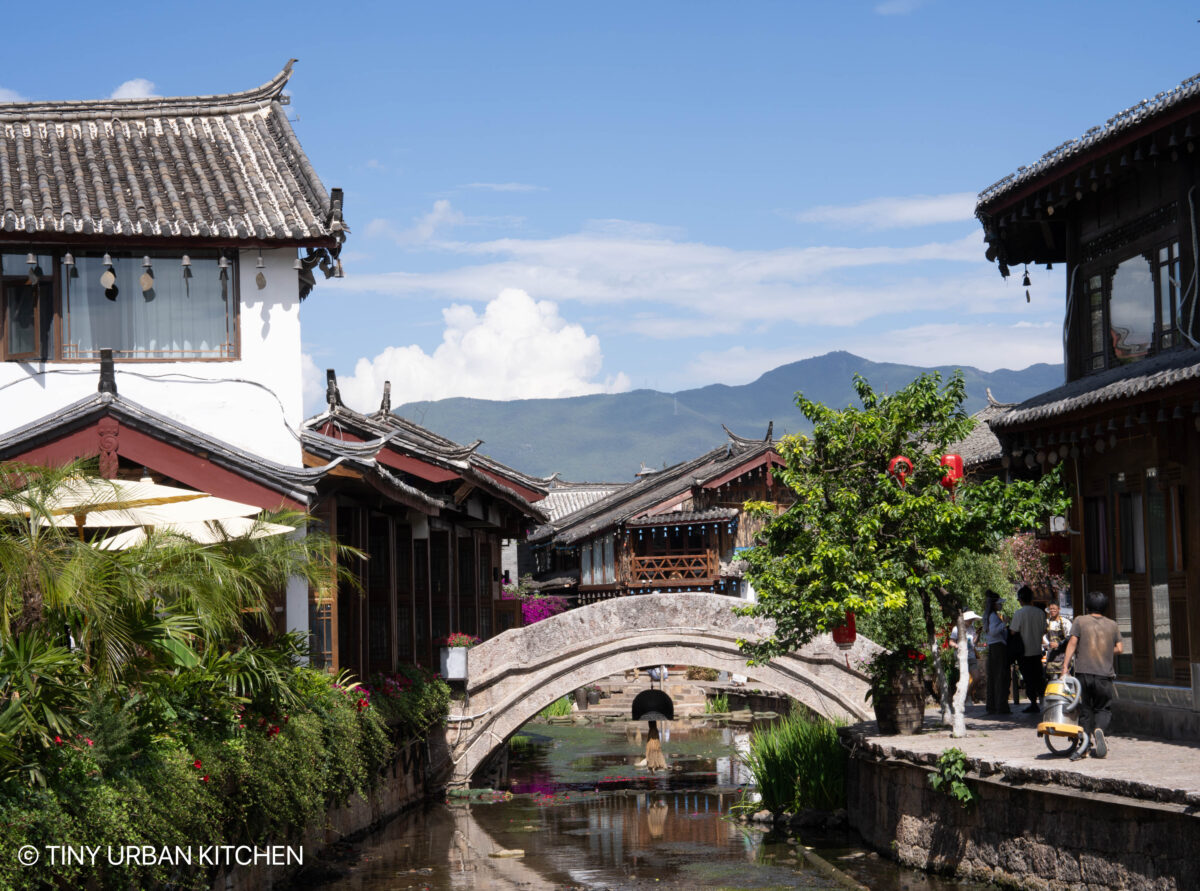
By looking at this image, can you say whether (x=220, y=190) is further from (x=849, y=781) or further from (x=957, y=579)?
(x=957, y=579)

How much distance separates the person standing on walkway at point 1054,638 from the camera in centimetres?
1695

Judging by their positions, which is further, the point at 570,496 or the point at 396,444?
the point at 570,496

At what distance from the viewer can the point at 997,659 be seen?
1634cm

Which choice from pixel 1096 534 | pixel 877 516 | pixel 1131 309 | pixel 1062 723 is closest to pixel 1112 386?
pixel 1131 309

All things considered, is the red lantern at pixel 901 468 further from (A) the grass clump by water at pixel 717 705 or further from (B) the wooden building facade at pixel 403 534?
(A) the grass clump by water at pixel 717 705

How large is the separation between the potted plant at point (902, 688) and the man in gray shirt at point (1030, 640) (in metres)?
1.71

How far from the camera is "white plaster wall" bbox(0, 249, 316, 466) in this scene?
14742 millimetres

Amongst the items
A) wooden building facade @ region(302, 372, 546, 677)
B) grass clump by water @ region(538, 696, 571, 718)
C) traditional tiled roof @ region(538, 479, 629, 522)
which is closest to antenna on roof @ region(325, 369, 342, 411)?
wooden building facade @ region(302, 372, 546, 677)

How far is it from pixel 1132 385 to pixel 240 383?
9263 mm

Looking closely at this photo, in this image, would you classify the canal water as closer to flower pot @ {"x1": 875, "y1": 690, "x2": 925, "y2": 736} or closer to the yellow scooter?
flower pot @ {"x1": 875, "y1": 690, "x2": 925, "y2": 736}

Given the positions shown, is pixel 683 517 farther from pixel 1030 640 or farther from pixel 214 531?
pixel 214 531

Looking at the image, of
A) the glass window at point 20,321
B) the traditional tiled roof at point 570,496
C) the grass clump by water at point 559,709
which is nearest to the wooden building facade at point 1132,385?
the glass window at point 20,321

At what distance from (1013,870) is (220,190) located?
36.8 ft

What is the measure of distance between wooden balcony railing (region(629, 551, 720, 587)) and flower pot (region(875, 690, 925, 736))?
85.3ft
